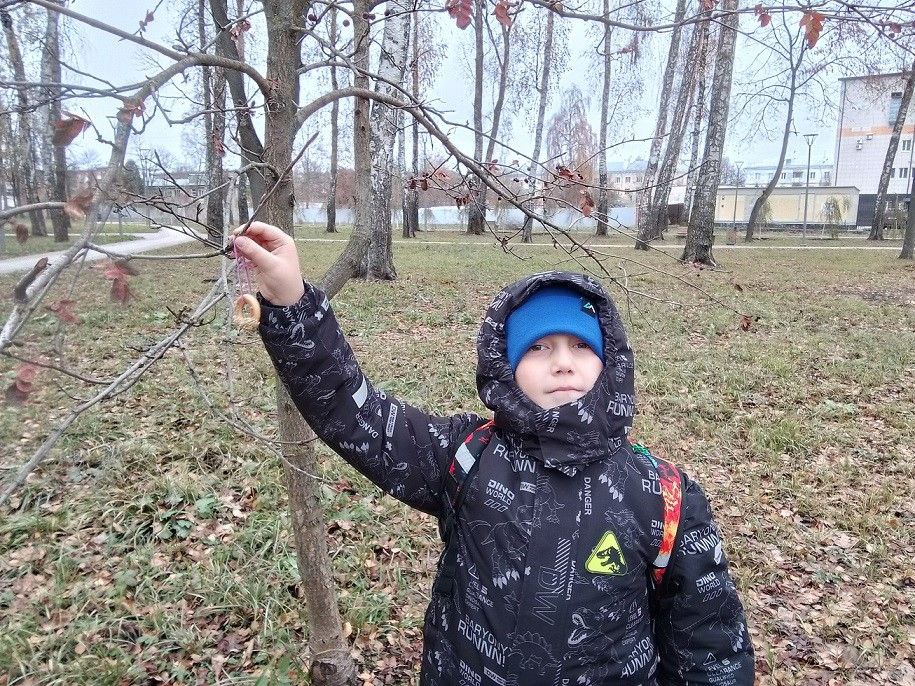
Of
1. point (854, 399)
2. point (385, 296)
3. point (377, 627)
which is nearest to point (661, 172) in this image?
point (385, 296)

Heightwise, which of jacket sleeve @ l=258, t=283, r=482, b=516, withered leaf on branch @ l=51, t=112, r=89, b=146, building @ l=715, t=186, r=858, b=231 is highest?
building @ l=715, t=186, r=858, b=231

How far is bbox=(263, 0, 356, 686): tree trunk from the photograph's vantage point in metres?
1.67

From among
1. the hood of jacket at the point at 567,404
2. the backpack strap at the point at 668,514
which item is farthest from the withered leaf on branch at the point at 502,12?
the backpack strap at the point at 668,514

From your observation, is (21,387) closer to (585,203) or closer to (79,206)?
(79,206)

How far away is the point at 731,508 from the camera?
3.66 metres

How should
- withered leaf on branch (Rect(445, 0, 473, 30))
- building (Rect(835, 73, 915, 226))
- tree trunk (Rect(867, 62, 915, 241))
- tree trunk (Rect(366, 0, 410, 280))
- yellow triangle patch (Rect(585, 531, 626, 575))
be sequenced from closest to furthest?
1. yellow triangle patch (Rect(585, 531, 626, 575))
2. withered leaf on branch (Rect(445, 0, 473, 30))
3. tree trunk (Rect(366, 0, 410, 280))
4. tree trunk (Rect(867, 62, 915, 241))
5. building (Rect(835, 73, 915, 226))

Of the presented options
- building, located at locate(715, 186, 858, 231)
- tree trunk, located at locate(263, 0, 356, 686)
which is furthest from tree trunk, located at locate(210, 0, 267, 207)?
building, located at locate(715, 186, 858, 231)

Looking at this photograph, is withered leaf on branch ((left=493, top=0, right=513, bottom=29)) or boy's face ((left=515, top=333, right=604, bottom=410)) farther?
withered leaf on branch ((left=493, top=0, right=513, bottom=29))

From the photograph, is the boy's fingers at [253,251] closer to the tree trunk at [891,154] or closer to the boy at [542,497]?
the boy at [542,497]

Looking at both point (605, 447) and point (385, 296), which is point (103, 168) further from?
point (385, 296)

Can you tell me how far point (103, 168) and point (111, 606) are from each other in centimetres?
233

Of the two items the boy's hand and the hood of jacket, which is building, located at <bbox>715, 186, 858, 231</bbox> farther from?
the boy's hand

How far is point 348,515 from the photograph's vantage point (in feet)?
11.1

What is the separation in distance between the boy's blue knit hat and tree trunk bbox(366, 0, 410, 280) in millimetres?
5325
